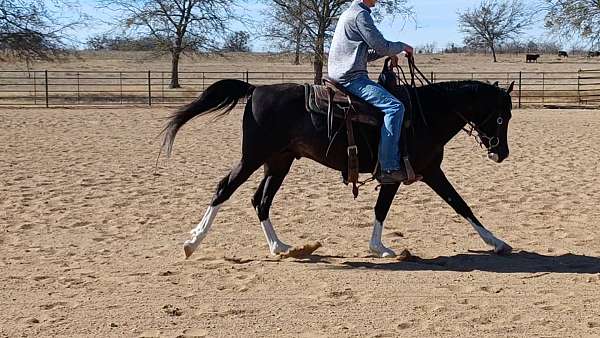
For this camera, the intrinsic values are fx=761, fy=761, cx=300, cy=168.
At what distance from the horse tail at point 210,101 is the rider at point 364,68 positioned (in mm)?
827

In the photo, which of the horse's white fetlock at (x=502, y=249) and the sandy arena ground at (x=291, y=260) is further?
the horse's white fetlock at (x=502, y=249)

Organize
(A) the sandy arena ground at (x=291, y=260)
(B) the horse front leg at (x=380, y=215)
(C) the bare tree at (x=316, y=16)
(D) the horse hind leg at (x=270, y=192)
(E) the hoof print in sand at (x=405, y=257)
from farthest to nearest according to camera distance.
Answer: (C) the bare tree at (x=316, y=16) < (D) the horse hind leg at (x=270, y=192) < (B) the horse front leg at (x=380, y=215) < (E) the hoof print in sand at (x=405, y=257) < (A) the sandy arena ground at (x=291, y=260)

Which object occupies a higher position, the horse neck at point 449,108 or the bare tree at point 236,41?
the bare tree at point 236,41

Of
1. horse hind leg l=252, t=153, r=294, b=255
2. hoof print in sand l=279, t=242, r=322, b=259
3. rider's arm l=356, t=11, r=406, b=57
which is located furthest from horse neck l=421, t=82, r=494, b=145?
hoof print in sand l=279, t=242, r=322, b=259

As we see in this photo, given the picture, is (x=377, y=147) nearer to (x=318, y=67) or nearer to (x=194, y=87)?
(x=318, y=67)

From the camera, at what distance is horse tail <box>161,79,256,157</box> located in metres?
6.38

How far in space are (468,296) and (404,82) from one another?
205 centimetres

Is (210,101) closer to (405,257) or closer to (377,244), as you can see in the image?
(377,244)

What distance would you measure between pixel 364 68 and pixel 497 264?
74.1 inches

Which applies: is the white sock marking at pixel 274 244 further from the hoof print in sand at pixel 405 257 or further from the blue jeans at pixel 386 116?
the blue jeans at pixel 386 116

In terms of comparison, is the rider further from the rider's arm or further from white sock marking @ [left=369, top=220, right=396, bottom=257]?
white sock marking @ [left=369, top=220, right=396, bottom=257]

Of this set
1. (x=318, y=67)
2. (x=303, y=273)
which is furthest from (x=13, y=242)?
(x=318, y=67)

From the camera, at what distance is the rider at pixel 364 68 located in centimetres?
586

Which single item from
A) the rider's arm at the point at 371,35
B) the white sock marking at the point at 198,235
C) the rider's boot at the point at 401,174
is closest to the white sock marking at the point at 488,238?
the rider's boot at the point at 401,174
